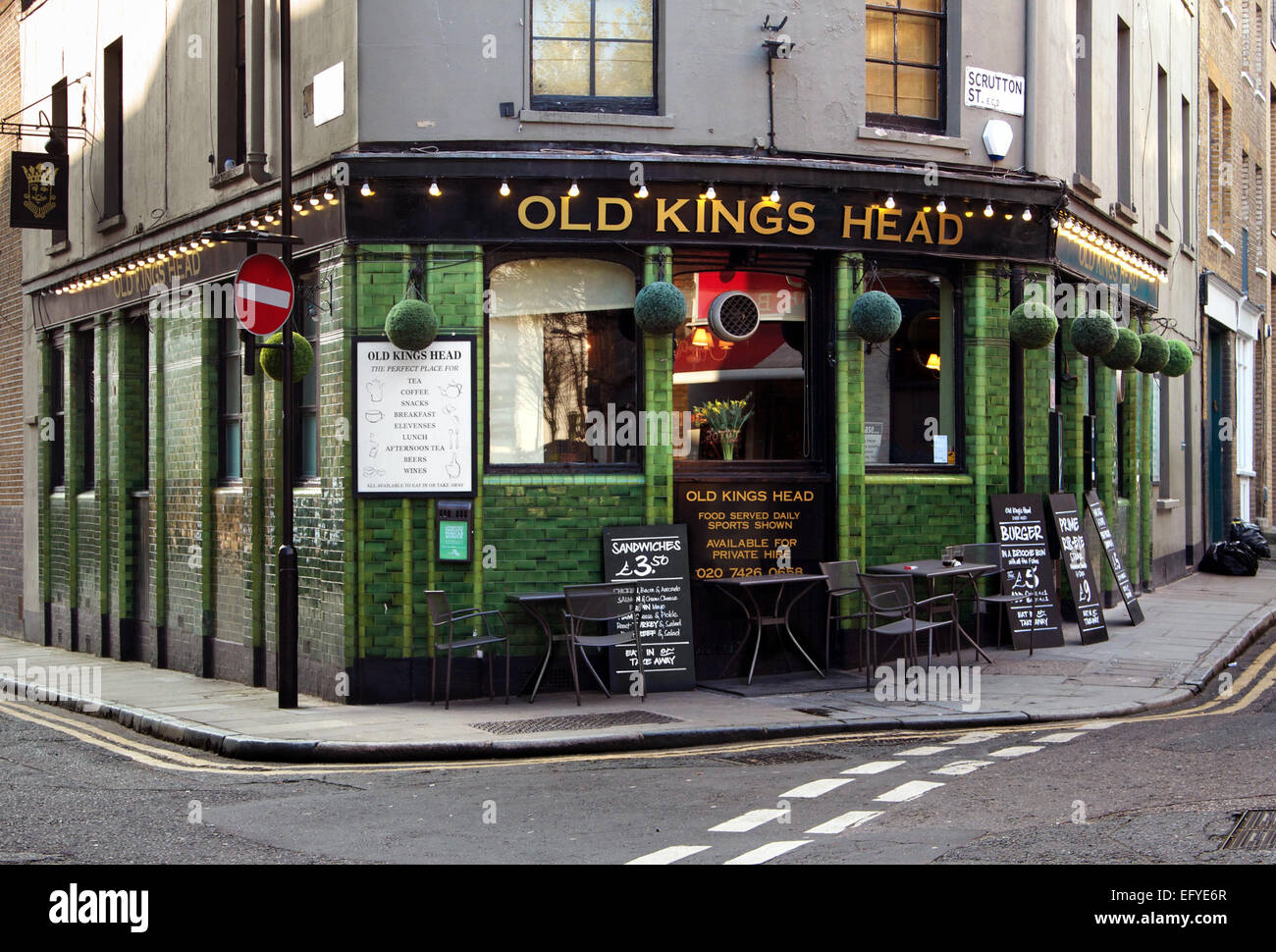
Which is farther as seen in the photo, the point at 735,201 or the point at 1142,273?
the point at 1142,273

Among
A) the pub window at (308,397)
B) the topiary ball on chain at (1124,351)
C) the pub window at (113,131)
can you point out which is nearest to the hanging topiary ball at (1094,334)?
the topiary ball on chain at (1124,351)

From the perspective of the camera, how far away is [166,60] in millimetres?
16703

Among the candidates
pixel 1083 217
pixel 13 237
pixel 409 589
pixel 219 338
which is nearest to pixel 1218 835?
pixel 409 589

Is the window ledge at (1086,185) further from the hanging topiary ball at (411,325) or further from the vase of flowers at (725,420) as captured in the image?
the hanging topiary ball at (411,325)

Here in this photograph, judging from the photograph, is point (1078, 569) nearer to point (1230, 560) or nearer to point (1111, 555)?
point (1111, 555)

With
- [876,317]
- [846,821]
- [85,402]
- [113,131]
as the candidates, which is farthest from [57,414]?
[846,821]

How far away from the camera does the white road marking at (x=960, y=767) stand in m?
8.94

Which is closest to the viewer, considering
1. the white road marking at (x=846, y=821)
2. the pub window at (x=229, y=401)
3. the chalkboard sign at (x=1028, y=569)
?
the white road marking at (x=846, y=821)

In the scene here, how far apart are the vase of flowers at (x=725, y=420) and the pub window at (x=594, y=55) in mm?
2790

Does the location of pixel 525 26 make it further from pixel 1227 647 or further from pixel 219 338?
pixel 1227 647

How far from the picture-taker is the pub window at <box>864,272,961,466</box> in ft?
46.3

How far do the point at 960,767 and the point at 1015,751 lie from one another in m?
0.79

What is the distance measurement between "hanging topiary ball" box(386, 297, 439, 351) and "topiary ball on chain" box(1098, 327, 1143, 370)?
850 centimetres

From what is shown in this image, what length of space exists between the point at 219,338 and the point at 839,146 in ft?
23.2
